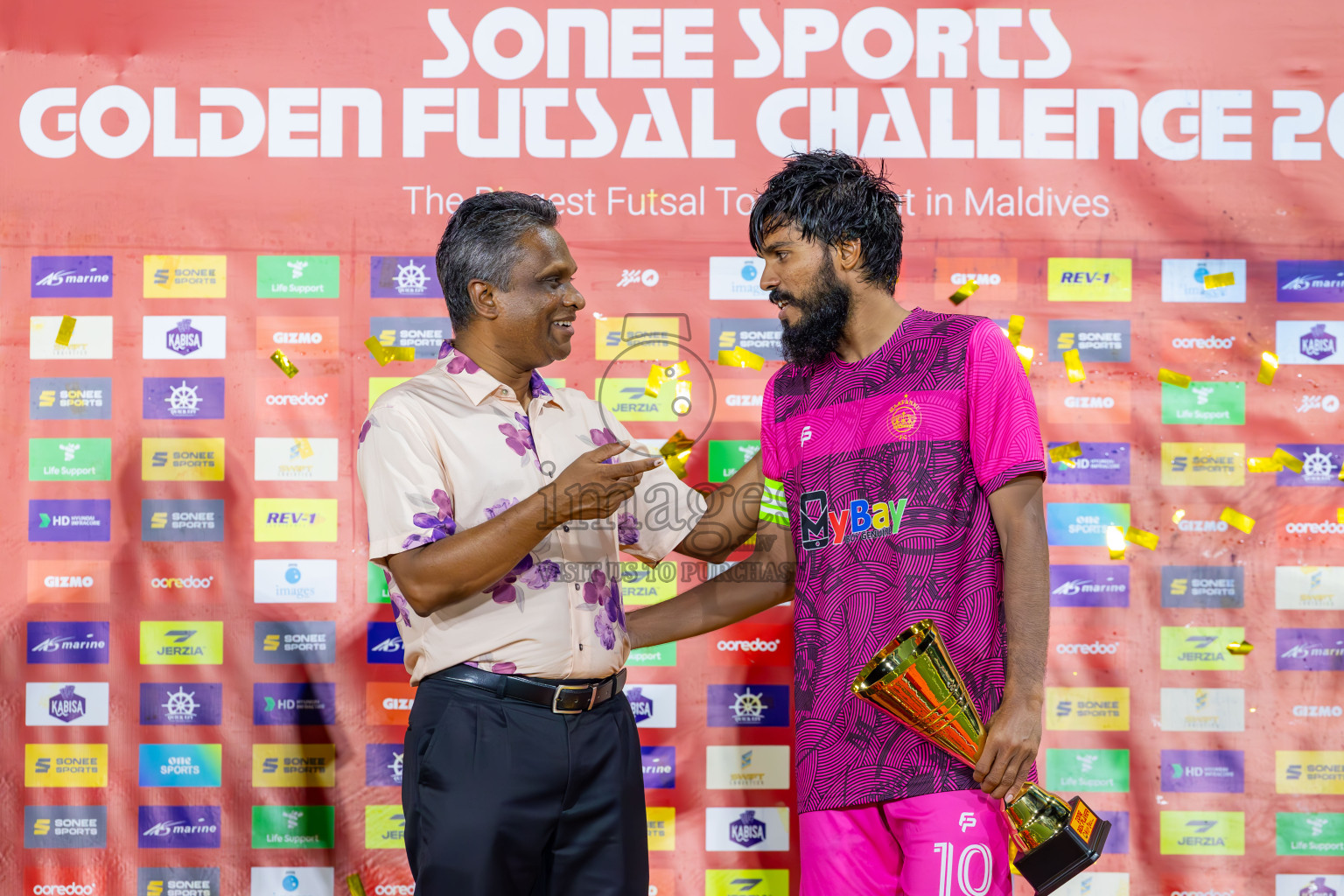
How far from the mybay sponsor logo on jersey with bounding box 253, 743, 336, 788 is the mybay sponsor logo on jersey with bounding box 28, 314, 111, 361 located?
1362 millimetres

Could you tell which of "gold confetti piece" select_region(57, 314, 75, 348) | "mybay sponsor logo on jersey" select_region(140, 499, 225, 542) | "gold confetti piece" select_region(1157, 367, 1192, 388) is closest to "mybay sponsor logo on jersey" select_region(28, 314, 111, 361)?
"gold confetti piece" select_region(57, 314, 75, 348)

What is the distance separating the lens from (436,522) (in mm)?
1863

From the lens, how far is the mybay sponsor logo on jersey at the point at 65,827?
3008mm

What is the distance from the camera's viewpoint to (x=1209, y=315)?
2941 mm

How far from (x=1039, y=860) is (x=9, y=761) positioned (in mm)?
3081

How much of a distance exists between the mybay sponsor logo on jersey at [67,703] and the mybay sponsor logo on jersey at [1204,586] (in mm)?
3366

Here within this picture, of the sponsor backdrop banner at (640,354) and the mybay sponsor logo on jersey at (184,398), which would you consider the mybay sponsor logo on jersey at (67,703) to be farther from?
the mybay sponsor logo on jersey at (184,398)

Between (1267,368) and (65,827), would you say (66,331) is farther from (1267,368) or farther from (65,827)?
(1267,368)

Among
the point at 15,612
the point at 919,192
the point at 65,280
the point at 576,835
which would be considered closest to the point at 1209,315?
the point at 919,192

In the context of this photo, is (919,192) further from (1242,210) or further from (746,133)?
(1242,210)

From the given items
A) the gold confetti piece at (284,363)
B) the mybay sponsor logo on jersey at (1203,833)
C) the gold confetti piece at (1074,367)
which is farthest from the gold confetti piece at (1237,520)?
the gold confetti piece at (284,363)

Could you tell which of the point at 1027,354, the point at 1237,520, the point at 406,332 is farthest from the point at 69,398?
the point at 1237,520

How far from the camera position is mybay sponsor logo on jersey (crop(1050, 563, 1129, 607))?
294cm

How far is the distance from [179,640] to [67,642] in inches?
14.1
